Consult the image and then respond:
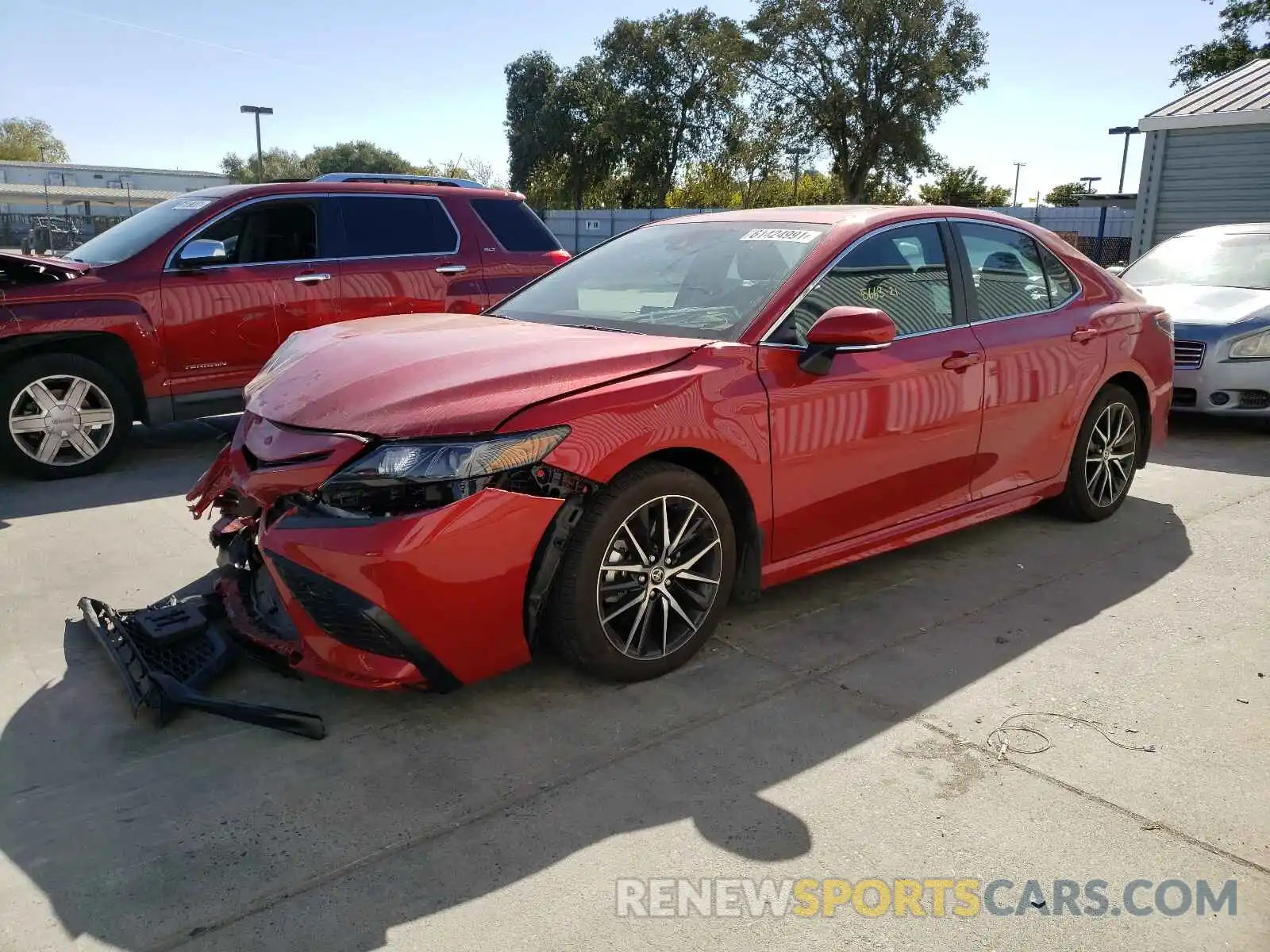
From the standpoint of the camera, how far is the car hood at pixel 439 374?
3070mm

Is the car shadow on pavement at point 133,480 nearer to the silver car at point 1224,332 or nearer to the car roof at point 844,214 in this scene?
the car roof at point 844,214

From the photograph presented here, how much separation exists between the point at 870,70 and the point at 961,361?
133 ft

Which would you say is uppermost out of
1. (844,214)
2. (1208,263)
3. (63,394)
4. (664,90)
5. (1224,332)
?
(664,90)

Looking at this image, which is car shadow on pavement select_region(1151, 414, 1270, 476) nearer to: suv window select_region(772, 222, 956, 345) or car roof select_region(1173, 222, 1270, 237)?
car roof select_region(1173, 222, 1270, 237)

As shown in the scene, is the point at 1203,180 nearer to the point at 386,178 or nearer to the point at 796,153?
the point at 386,178

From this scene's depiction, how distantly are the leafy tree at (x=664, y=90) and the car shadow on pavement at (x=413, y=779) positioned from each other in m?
49.9

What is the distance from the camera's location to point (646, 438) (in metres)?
3.32

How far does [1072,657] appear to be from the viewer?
3.82m

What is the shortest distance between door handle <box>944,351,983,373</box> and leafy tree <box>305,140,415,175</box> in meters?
74.3

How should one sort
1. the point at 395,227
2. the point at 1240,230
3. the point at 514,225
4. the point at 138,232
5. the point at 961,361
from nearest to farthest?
the point at 961,361, the point at 138,232, the point at 395,227, the point at 514,225, the point at 1240,230

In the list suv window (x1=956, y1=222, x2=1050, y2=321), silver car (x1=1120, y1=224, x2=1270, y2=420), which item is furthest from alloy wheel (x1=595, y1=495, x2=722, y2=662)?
silver car (x1=1120, y1=224, x2=1270, y2=420)

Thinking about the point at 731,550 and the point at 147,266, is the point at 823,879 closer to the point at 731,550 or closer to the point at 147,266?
the point at 731,550

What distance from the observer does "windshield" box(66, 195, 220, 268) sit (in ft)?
21.6

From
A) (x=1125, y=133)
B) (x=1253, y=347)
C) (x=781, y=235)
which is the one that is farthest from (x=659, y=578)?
(x=1125, y=133)
